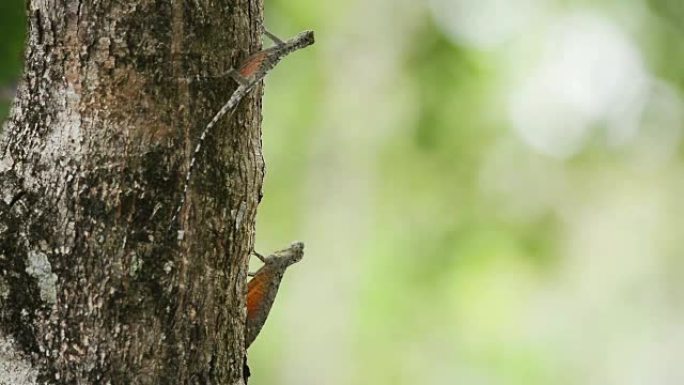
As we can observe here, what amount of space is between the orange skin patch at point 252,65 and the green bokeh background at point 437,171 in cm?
758

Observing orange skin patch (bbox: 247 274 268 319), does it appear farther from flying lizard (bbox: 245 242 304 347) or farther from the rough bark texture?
the rough bark texture

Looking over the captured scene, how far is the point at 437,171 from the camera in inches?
414

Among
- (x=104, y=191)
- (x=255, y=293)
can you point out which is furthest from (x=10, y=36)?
(x=255, y=293)

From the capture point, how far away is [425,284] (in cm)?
1049

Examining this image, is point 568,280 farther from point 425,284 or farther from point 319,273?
point 319,273

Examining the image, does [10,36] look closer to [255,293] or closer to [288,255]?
[255,293]

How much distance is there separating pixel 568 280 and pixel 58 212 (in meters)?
11.3

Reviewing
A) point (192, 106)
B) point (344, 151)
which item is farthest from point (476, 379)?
point (192, 106)

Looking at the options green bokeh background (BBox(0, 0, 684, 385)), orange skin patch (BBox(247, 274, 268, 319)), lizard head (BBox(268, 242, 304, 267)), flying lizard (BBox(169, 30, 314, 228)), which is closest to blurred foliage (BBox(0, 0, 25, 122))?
flying lizard (BBox(169, 30, 314, 228))

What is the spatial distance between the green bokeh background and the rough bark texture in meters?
7.72

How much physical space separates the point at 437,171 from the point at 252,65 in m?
8.93

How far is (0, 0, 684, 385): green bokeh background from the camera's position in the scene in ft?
32.5

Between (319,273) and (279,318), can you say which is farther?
(279,318)

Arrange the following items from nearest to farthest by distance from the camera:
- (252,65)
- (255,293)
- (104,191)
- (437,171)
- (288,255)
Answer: (104,191)
(252,65)
(255,293)
(288,255)
(437,171)
